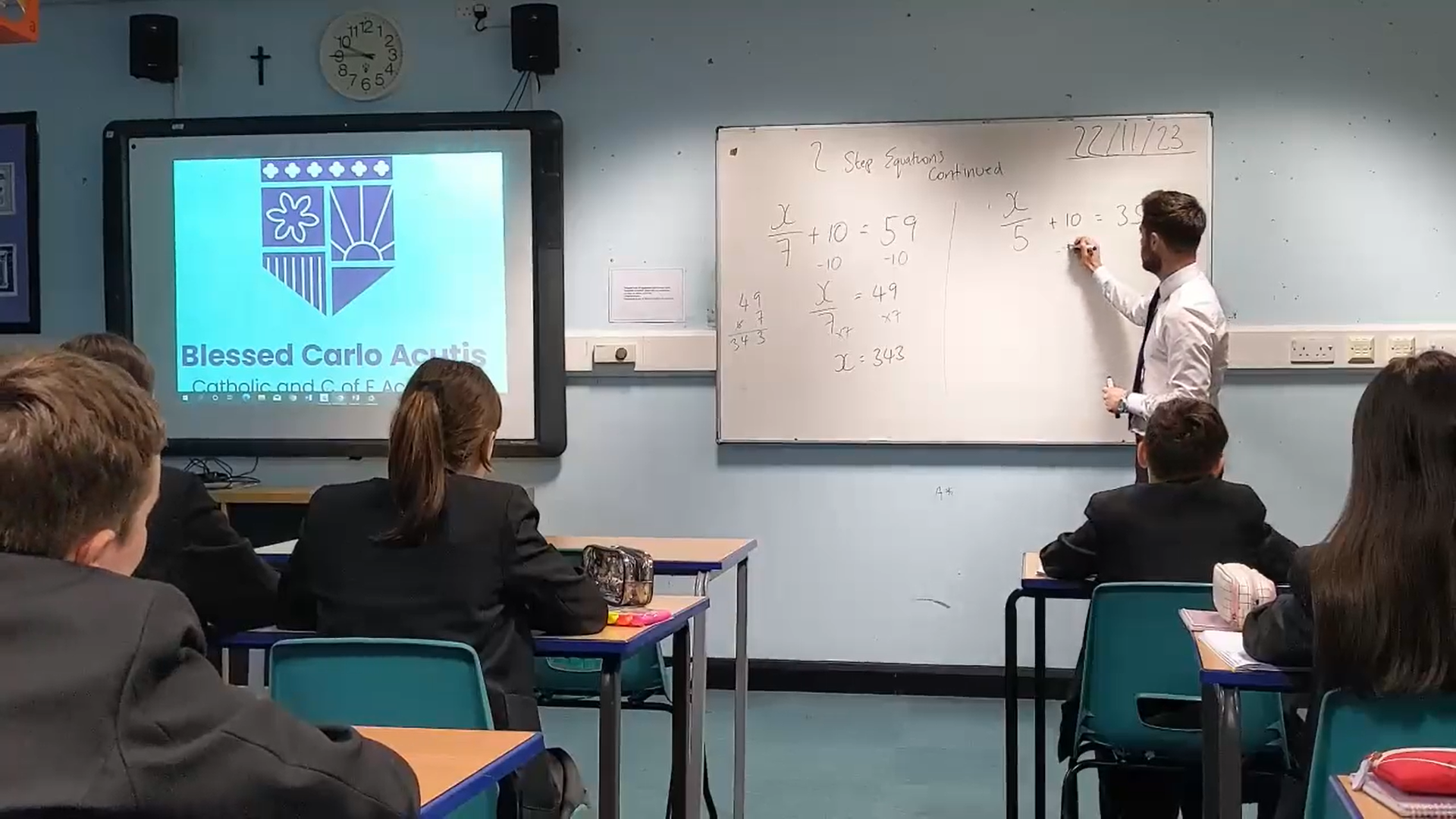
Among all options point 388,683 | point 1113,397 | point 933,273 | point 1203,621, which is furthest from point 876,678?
point 388,683

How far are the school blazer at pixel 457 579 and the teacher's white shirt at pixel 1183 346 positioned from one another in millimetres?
2121

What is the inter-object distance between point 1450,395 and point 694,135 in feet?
10.7

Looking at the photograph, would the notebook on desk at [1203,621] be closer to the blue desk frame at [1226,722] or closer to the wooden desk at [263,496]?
the blue desk frame at [1226,722]

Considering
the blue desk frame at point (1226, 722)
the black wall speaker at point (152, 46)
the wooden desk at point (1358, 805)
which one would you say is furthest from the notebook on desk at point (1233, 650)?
the black wall speaker at point (152, 46)

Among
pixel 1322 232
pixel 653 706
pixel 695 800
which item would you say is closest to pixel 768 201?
pixel 1322 232

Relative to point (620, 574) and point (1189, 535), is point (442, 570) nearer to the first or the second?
point (620, 574)

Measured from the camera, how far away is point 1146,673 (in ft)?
7.93

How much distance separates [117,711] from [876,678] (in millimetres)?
3825

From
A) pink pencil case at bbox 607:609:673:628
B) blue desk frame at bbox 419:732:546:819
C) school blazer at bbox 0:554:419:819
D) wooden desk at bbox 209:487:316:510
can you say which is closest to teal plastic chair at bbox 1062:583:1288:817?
pink pencil case at bbox 607:609:673:628

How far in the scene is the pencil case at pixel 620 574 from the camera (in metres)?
2.46

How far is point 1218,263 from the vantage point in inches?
168

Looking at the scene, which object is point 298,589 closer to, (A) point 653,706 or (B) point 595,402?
(A) point 653,706

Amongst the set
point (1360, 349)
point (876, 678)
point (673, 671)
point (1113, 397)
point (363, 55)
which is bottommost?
point (876, 678)

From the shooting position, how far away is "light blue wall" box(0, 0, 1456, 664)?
421 cm
